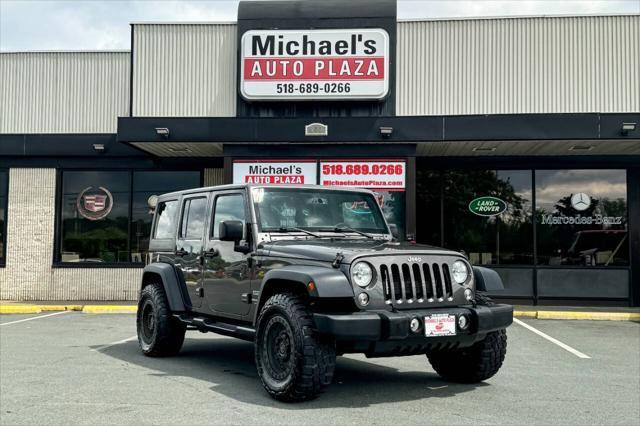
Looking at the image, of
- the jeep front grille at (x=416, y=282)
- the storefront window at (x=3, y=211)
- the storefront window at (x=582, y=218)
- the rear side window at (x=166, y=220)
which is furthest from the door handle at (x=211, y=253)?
the storefront window at (x=3, y=211)

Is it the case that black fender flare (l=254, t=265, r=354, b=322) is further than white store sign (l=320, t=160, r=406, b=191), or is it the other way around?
white store sign (l=320, t=160, r=406, b=191)

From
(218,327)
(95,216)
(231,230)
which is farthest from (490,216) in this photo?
(231,230)

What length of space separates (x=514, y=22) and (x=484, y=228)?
4.63m

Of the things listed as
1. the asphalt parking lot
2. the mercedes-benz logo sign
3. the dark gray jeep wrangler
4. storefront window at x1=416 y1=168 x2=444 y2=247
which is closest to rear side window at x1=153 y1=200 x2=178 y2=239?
the dark gray jeep wrangler

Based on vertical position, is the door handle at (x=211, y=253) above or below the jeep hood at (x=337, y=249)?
below

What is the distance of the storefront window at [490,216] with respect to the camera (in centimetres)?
1538

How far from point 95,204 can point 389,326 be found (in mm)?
12520

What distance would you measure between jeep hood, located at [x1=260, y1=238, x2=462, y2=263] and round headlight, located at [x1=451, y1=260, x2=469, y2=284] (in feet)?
0.28

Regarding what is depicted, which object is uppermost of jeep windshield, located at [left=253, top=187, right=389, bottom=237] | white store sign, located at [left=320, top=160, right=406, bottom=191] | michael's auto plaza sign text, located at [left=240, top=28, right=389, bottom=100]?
michael's auto plaza sign text, located at [left=240, top=28, right=389, bottom=100]

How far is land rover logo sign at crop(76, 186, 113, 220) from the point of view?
52.6ft

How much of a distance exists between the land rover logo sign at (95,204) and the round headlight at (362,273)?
11.9 m

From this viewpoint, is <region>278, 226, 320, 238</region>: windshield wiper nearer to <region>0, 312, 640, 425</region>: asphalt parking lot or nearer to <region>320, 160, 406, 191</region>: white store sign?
<region>0, 312, 640, 425</region>: asphalt parking lot

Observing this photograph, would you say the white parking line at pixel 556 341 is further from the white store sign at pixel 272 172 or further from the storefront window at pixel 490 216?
the white store sign at pixel 272 172

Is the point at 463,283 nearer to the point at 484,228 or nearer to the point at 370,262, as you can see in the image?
the point at 370,262
